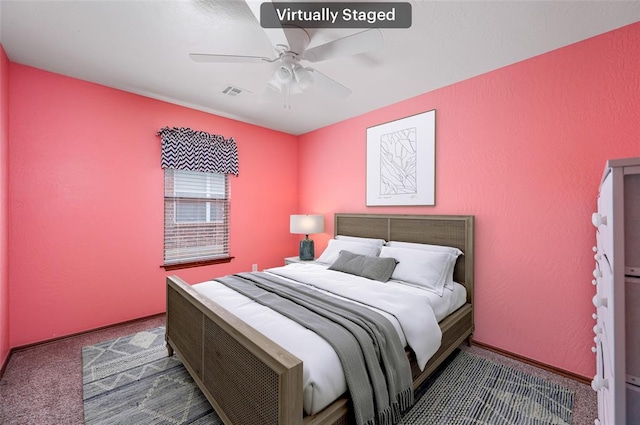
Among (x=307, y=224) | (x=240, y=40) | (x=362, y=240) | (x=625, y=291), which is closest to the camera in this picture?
(x=625, y=291)

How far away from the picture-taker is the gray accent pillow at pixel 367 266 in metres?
2.71

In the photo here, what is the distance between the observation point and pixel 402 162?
3.33 metres

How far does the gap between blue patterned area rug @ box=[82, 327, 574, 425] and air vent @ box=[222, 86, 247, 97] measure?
9.15 ft

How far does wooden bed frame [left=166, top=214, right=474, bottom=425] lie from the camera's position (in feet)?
3.88

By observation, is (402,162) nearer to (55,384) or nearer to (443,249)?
(443,249)

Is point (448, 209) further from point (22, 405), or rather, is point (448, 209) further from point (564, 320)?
point (22, 405)

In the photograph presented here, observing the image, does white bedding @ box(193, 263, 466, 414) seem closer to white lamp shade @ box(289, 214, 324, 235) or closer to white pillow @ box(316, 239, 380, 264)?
white pillow @ box(316, 239, 380, 264)

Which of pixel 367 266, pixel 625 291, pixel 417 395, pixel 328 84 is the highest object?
pixel 328 84

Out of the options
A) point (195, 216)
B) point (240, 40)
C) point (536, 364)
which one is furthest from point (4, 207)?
point (536, 364)

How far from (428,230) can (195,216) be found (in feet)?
9.84

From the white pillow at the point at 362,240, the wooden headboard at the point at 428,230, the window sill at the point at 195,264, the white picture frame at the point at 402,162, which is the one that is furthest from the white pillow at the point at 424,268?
the window sill at the point at 195,264

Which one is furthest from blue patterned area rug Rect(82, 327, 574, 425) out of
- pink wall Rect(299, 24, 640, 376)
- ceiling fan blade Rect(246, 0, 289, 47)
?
ceiling fan blade Rect(246, 0, 289, 47)

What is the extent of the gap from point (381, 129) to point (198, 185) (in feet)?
8.42

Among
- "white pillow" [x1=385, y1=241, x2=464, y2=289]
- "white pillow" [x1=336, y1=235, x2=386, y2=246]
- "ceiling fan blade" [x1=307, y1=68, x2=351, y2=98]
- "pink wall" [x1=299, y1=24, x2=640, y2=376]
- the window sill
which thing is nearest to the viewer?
"pink wall" [x1=299, y1=24, x2=640, y2=376]
